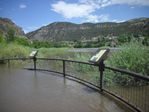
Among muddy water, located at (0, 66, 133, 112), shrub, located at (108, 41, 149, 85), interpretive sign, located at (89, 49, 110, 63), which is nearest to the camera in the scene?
muddy water, located at (0, 66, 133, 112)

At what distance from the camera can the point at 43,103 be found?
728cm

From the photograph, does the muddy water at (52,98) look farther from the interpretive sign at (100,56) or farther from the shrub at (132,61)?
the shrub at (132,61)

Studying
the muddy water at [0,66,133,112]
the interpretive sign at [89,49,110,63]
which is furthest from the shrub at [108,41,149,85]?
the interpretive sign at [89,49,110,63]

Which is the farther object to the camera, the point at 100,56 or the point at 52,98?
the point at 100,56

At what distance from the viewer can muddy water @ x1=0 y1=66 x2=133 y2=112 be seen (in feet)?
22.1

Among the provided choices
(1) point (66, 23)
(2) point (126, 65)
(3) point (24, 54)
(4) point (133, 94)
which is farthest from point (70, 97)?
(1) point (66, 23)

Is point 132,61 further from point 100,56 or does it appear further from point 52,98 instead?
point 52,98

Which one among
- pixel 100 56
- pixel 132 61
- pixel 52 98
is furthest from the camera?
pixel 132 61

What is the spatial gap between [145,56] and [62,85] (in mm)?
3252

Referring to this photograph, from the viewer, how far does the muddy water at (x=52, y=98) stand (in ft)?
22.1

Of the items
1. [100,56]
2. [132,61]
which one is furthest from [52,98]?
[132,61]

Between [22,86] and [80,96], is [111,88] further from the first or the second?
[22,86]

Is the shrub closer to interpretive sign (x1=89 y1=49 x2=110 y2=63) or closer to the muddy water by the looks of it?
the muddy water

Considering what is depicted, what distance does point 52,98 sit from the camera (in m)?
7.84
